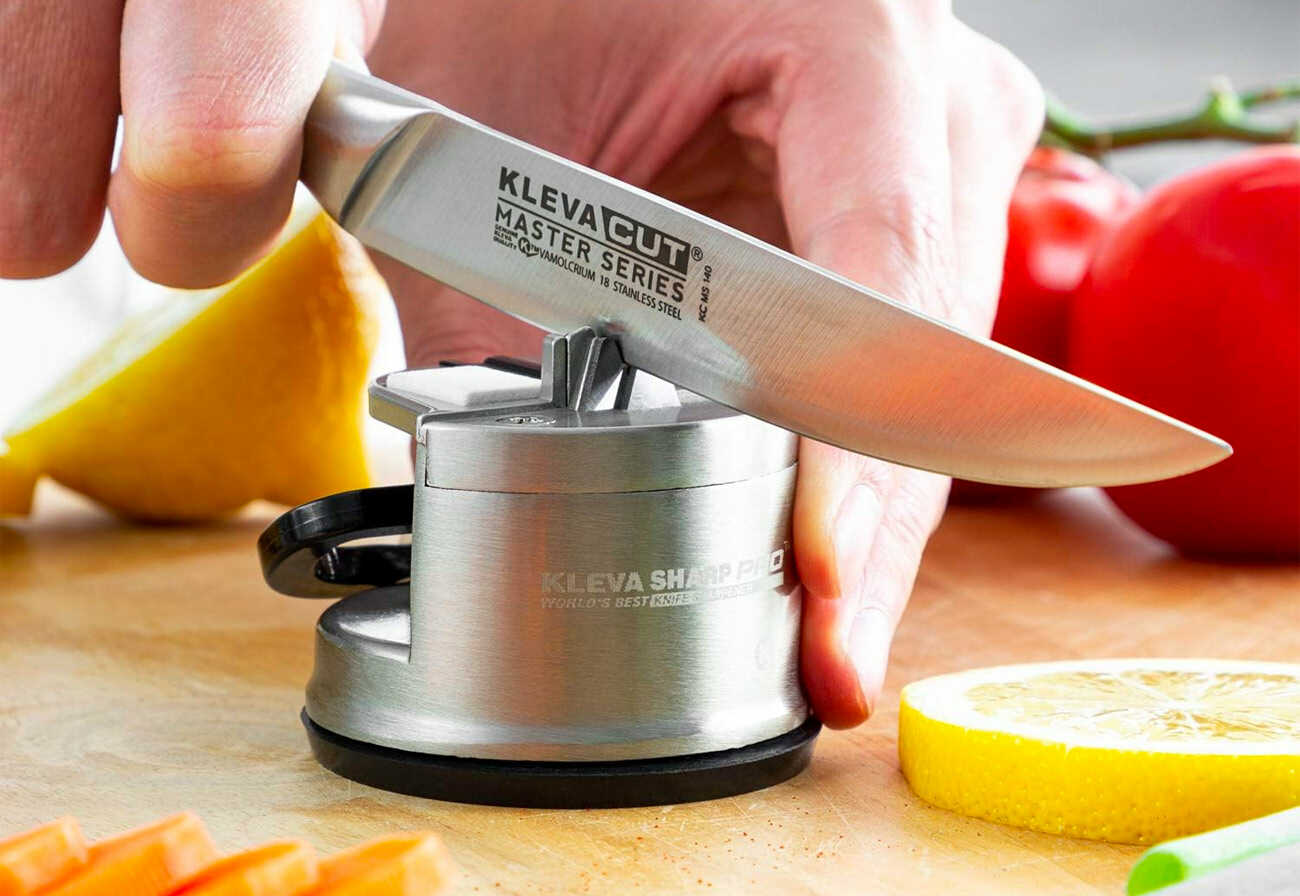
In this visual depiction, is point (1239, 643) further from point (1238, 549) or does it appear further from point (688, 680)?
point (688, 680)

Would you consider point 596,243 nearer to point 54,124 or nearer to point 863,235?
point 863,235

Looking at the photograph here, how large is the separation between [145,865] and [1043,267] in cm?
146

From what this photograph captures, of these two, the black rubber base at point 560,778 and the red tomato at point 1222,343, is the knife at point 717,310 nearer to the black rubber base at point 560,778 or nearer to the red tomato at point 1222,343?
the black rubber base at point 560,778

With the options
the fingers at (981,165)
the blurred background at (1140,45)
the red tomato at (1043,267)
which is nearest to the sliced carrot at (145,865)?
the fingers at (981,165)

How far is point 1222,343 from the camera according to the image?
5.53 ft

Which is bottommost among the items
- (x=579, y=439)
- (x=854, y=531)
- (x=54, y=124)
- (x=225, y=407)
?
(x=225, y=407)

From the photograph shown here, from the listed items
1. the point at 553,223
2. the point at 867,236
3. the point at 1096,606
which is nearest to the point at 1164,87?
the point at 1096,606

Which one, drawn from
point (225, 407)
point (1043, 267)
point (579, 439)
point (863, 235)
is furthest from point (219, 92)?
point (1043, 267)

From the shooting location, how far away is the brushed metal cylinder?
96cm

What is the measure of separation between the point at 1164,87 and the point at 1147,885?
2.86 m

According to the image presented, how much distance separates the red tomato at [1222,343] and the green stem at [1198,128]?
1.88 feet

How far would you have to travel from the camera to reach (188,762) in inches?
42.3

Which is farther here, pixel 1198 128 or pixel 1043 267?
pixel 1198 128

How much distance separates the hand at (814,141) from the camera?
3.72ft
